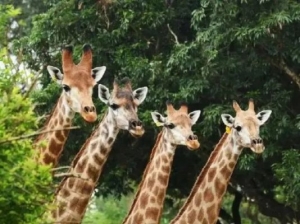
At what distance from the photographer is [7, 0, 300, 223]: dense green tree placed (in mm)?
12609

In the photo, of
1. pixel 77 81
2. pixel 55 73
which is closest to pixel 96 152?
pixel 77 81

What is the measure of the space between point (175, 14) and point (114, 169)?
2.66 m

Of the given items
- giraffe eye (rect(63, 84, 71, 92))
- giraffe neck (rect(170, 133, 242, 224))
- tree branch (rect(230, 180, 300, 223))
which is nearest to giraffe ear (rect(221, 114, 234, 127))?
giraffe neck (rect(170, 133, 242, 224))

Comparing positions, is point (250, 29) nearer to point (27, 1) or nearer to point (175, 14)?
point (175, 14)

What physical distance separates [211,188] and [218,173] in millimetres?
200

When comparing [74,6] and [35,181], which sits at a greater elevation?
[74,6]

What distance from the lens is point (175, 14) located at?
1432 cm

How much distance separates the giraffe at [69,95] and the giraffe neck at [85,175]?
32 centimetres

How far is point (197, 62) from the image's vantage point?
42.5 feet

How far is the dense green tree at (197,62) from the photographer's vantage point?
12609 mm

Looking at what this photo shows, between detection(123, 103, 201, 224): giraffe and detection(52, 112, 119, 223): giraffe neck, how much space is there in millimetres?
600

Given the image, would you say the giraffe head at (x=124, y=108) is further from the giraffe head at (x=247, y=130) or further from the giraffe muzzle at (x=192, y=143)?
the giraffe head at (x=247, y=130)

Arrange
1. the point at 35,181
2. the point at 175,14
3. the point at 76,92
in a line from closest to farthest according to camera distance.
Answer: the point at 35,181 < the point at 76,92 < the point at 175,14

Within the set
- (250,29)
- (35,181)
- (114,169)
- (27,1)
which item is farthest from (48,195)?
(27,1)
